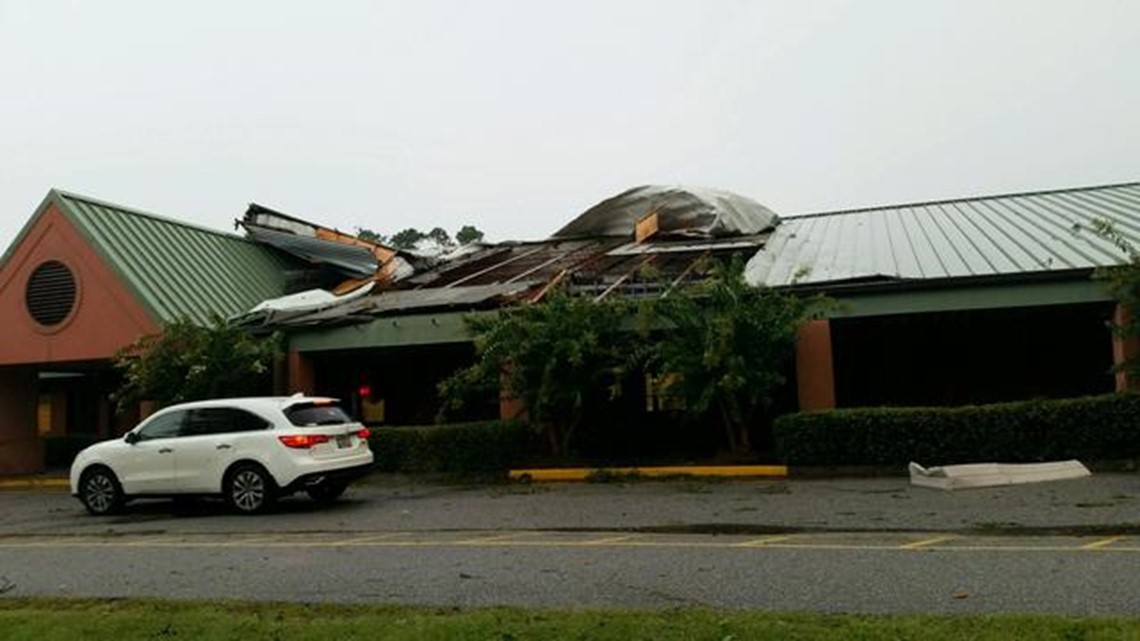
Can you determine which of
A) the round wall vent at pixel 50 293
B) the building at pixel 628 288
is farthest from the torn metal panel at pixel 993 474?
the round wall vent at pixel 50 293

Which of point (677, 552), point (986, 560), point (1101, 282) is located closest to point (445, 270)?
point (1101, 282)

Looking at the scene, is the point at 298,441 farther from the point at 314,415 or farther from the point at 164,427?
the point at 164,427

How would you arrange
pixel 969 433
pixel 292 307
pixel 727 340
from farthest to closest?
pixel 292 307, pixel 727 340, pixel 969 433

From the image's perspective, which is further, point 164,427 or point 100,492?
point 100,492

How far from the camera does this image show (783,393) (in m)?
21.4

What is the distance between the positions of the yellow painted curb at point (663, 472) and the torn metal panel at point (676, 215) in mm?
11001

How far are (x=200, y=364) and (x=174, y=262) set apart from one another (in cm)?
623

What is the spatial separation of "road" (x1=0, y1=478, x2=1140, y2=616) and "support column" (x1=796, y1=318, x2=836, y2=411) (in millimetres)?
3232

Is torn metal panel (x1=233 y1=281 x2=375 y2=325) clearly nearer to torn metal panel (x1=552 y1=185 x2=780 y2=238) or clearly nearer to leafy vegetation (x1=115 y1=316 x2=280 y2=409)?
leafy vegetation (x1=115 y1=316 x2=280 y2=409)

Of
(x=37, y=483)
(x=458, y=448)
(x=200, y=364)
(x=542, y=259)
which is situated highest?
(x=542, y=259)

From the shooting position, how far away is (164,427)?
14.8 m

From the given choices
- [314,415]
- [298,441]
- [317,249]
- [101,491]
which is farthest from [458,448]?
[317,249]

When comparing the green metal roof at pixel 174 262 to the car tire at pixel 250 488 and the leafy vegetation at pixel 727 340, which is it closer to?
the car tire at pixel 250 488

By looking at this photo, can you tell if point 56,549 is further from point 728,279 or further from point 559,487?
point 728,279
